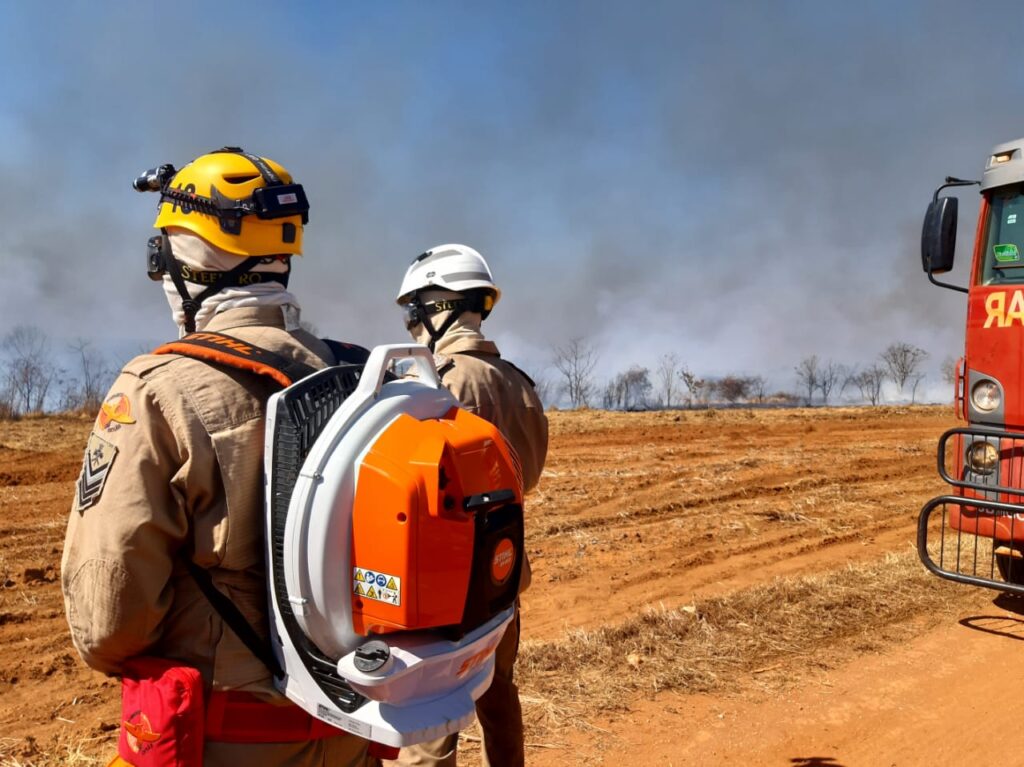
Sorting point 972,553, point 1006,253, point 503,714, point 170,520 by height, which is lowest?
point 972,553

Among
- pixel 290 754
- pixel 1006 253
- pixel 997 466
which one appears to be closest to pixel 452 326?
pixel 290 754

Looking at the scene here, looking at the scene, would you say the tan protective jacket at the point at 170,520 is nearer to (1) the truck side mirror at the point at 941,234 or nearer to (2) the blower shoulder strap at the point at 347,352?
(2) the blower shoulder strap at the point at 347,352

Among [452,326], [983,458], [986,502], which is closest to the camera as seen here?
[452,326]

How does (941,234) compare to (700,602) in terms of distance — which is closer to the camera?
(941,234)

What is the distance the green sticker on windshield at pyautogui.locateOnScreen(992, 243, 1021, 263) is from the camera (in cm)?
539

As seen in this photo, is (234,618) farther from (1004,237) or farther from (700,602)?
(1004,237)

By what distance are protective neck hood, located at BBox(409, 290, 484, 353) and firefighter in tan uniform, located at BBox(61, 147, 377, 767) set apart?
1307mm

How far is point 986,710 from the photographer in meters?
4.32

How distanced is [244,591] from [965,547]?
8.00 metres

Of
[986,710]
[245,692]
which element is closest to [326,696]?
[245,692]

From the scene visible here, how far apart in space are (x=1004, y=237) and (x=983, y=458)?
1587 mm

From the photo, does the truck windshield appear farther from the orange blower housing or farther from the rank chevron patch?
the rank chevron patch

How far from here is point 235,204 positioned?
192 cm

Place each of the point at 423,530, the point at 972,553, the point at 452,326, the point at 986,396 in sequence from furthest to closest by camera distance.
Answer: the point at 972,553, the point at 986,396, the point at 452,326, the point at 423,530
